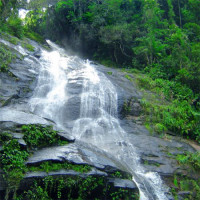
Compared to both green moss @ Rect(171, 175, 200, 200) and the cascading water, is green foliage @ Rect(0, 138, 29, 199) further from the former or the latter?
green moss @ Rect(171, 175, 200, 200)

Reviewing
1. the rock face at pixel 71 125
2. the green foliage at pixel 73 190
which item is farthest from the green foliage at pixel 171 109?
the green foliage at pixel 73 190

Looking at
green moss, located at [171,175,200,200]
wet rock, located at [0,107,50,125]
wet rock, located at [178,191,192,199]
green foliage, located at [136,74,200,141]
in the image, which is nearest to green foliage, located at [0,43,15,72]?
wet rock, located at [0,107,50,125]

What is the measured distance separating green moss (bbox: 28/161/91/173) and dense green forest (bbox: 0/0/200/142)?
20.4 ft

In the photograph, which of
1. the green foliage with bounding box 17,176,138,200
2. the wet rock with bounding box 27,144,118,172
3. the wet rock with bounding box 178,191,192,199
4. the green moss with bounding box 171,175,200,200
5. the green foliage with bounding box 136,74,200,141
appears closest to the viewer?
the green foliage with bounding box 17,176,138,200

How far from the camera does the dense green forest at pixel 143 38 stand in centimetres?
1459

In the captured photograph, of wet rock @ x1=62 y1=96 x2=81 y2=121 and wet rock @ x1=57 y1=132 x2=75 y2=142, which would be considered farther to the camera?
wet rock @ x1=62 y1=96 x2=81 y2=121

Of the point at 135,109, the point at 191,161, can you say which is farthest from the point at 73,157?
the point at 135,109

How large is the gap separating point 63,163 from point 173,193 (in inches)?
163

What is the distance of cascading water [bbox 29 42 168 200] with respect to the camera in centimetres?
902

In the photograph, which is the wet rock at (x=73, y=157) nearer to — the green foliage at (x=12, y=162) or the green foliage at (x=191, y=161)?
the green foliage at (x=12, y=162)

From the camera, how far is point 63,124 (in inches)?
452

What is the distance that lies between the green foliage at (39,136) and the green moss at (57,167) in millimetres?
920

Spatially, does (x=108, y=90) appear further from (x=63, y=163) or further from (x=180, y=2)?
(x=180, y=2)

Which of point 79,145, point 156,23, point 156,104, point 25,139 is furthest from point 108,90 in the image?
point 156,23
